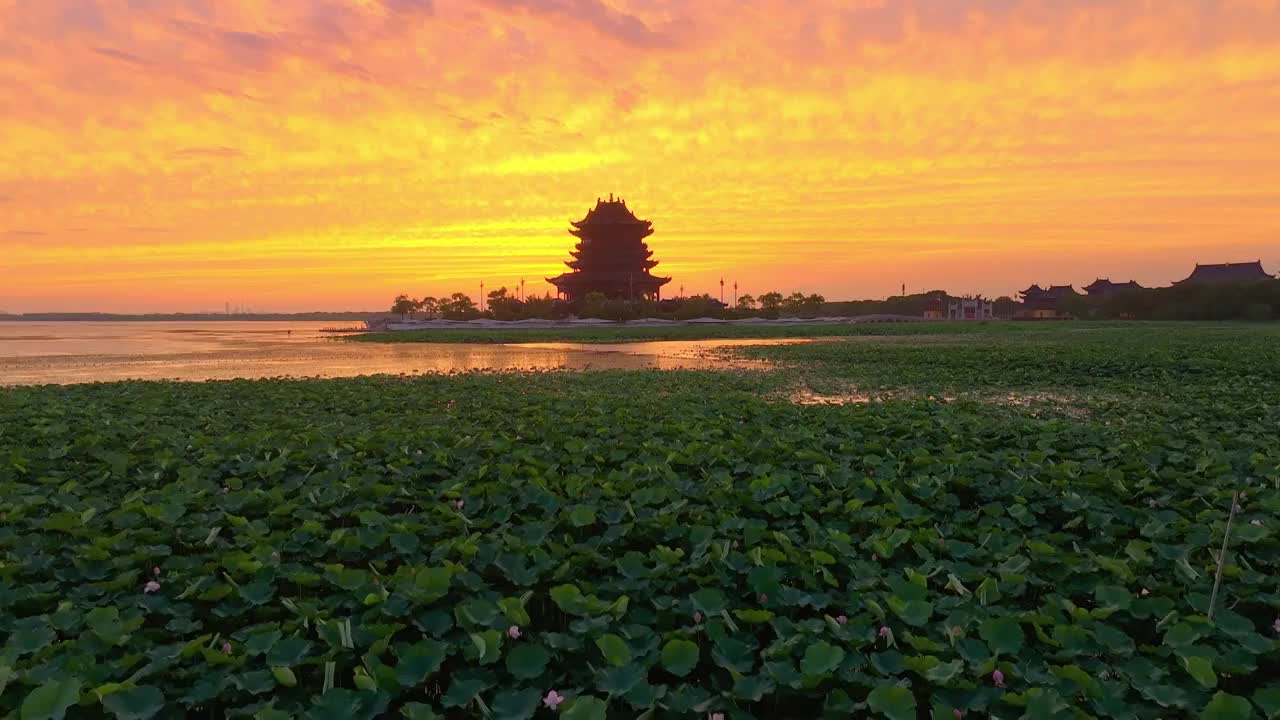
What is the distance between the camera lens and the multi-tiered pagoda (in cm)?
6012

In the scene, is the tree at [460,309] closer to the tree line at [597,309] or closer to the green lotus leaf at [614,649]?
the tree line at [597,309]

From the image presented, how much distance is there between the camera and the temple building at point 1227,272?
199 feet

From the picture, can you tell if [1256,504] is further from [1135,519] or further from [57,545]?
[57,545]

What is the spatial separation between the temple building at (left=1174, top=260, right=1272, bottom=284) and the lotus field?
6991 cm

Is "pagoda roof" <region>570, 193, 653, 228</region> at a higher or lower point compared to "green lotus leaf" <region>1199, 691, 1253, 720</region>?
higher

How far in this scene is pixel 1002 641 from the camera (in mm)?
2342

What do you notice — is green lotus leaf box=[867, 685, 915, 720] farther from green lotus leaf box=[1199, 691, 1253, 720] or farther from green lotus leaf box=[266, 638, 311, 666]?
green lotus leaf box=[266, 638, 311, 666]

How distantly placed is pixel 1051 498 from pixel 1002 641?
2147 millimetres

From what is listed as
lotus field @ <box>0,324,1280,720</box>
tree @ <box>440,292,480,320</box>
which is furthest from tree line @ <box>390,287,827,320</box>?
lotus field @ <box>0,324,1280,720</box>

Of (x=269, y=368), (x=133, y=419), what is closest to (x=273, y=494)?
(x=133, y=419)

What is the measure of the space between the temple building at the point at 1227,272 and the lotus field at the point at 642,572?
6991cm

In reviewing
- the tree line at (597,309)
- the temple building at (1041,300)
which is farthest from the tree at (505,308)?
the temple building at (1041,300)

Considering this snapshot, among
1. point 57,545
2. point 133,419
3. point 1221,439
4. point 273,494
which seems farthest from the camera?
point 133,419

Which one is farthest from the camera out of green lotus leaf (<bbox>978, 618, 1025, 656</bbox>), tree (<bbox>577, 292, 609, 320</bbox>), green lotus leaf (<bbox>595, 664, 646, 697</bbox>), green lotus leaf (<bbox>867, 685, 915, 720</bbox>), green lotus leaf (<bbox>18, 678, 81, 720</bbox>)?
tree (<bbox>577, 292, 609, 320</bbox>)
